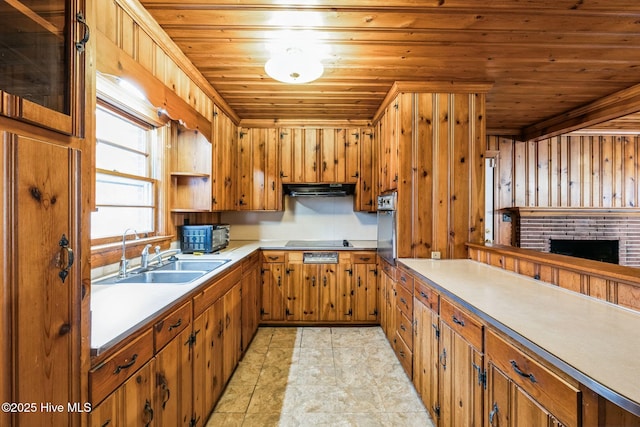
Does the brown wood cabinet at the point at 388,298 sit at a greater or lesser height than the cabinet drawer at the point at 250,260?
lesser

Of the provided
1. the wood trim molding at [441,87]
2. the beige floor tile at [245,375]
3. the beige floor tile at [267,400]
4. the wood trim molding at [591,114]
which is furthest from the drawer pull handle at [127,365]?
the wood trim molding at [591,114]

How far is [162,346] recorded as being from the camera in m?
1.24

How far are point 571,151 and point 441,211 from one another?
10.7 feet

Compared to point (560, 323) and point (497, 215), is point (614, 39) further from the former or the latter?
point (497, 215)

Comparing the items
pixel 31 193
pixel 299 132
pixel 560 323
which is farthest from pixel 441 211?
pixel 31 193

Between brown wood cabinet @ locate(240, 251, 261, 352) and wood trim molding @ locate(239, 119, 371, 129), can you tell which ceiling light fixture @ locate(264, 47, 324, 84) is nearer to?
wood trim molding @ locate(239, 119, 371, 129)

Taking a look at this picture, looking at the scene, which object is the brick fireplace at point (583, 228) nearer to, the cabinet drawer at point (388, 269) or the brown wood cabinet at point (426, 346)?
the cabinet drawer at point (388, 269)

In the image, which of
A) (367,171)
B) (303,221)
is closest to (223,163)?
(303,221)

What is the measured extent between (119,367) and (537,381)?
1.44 m

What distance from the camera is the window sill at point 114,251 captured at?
1637 mm

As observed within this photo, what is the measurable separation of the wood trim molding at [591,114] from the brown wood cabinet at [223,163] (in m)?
3.99

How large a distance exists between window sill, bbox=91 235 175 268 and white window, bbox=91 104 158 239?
3.5 inches

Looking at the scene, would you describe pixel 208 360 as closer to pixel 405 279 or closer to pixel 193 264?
pixel 193 264

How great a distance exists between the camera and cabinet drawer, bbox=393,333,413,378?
2116 mm
